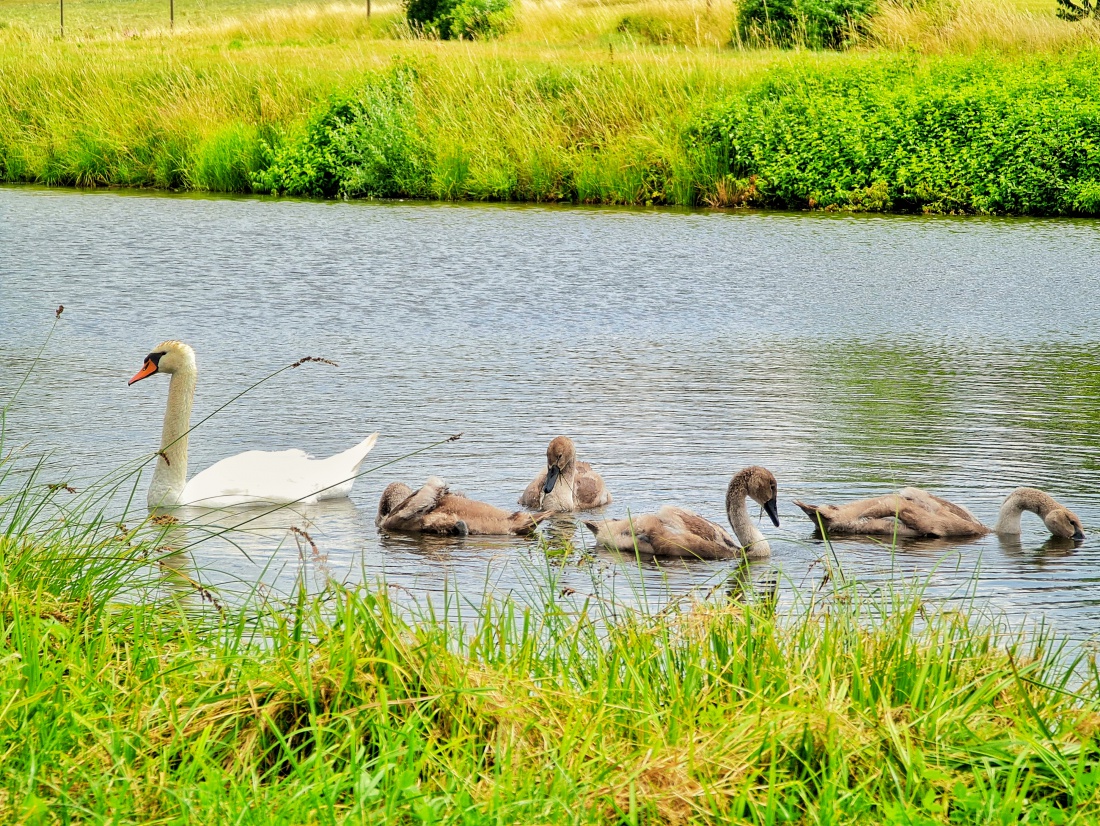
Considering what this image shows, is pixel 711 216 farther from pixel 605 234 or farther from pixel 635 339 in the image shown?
pixel 635 339

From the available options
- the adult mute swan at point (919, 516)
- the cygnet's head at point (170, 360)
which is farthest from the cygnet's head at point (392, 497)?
the adult mute swan at point (919, 516)

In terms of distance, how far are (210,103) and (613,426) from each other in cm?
1523

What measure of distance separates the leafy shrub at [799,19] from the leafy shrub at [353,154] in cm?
1248

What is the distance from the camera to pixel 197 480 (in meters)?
6.92

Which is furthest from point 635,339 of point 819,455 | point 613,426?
point 819,455

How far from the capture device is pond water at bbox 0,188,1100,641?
6.41m

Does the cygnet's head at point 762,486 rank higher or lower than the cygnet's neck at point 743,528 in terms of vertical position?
higher

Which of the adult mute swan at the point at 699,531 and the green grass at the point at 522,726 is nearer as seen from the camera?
the green grass at the point at 522,726

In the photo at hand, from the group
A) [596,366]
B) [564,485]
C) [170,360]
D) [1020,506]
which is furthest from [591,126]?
[1020,506]

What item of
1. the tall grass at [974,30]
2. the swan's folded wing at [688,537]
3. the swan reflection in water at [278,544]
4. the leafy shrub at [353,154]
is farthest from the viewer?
the tall grass at [974,30]

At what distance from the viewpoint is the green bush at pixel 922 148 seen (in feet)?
64.0

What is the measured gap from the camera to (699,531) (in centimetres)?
637

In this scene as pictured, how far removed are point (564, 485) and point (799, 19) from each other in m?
26.9

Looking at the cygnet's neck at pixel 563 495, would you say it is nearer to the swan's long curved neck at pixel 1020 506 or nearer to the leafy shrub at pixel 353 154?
the swan's long curved neck at pixel 1020 506
